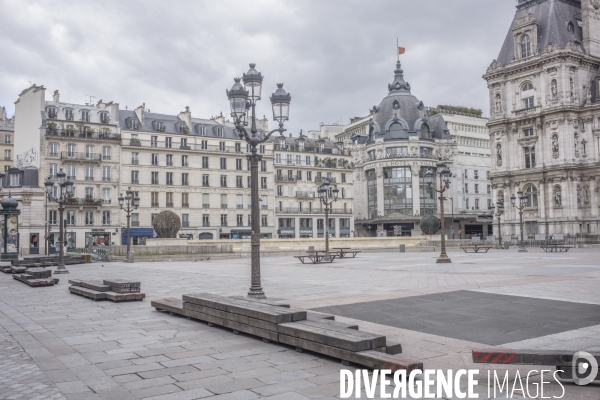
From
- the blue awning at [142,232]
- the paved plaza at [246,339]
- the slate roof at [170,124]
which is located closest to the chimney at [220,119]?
the slate roof at [170,124]

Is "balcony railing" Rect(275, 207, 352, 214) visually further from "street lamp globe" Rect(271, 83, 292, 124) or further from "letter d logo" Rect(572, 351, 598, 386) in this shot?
"letter d logo" Rect(572, 351, 598, 386)

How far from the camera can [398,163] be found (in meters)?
81.9

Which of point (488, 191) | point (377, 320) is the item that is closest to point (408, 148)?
point (488, 191)

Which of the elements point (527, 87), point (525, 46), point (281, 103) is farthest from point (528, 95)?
point (281, 103)

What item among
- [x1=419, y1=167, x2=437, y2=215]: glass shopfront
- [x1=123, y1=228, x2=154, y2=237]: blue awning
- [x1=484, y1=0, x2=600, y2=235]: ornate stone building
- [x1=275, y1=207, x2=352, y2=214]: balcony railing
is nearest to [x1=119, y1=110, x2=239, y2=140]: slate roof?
[x1=275, y1=207, x2=352, y2=214]: balcony railing

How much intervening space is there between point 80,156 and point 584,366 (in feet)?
203

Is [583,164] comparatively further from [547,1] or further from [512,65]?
[547,1]

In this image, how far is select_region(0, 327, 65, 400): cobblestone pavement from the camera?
18.9ft

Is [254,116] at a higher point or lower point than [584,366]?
higher

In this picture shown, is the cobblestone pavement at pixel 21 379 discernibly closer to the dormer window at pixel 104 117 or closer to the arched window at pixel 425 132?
the dormer window at pixel 104 117

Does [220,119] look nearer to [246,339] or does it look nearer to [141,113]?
[141,113]

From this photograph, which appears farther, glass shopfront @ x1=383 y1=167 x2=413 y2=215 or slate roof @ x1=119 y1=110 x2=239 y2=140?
glass shopfront @ x1=383 y1=167 x2=413 y2=215

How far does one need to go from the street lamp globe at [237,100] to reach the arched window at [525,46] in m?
54.5

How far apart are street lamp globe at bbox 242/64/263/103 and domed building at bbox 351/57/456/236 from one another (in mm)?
67494
